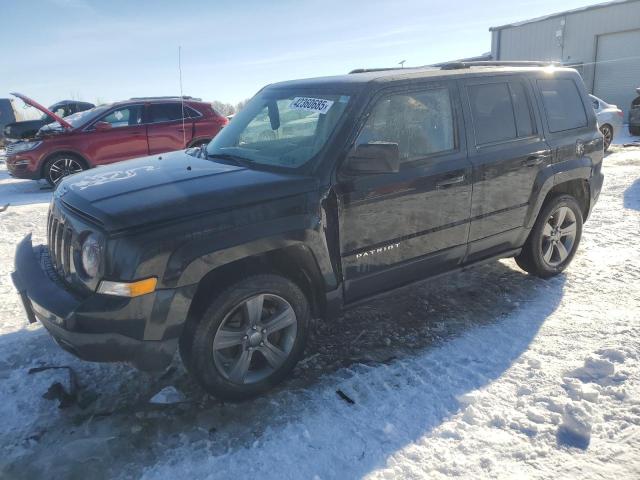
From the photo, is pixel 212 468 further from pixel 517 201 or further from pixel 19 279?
pixel 517 201

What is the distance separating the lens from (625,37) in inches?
808

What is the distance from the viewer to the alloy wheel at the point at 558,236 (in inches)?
178

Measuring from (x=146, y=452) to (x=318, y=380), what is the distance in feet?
3.65

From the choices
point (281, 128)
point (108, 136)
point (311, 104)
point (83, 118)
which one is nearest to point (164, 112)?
point (108, 136)

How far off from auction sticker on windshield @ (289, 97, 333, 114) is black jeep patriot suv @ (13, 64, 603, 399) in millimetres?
13

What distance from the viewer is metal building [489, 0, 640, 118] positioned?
66.6 ft

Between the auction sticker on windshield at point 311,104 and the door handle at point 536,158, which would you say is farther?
the door handle at point 536,158

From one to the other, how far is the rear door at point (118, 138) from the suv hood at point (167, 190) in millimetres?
6641

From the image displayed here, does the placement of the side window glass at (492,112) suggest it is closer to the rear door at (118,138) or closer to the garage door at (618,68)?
the rear door at (118,138)

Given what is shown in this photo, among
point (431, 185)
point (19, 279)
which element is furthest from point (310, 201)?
point (19, 279)

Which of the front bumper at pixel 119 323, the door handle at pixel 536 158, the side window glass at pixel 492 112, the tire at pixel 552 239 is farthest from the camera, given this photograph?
the tire at pixel 552 239

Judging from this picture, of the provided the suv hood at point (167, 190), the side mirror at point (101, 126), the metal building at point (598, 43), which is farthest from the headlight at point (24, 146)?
the metal building at point (598, 43)

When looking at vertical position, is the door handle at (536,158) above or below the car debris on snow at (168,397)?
above

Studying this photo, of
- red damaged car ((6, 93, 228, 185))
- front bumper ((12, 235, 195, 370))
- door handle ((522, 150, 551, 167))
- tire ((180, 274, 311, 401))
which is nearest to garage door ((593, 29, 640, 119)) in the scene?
red damaged car ((6, 93, 228, 185))
